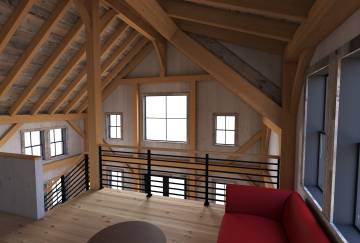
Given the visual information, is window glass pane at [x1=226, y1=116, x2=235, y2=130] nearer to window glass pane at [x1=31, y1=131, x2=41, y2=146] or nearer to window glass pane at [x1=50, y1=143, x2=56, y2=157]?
window glass pane at [x1=50, y1=143, x2=56, y2=157]

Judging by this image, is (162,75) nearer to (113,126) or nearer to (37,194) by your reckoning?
(113,126)

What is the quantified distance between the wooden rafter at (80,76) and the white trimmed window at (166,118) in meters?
2.28

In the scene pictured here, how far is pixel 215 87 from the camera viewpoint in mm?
7320

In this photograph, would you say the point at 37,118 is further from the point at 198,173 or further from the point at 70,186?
the point at 198,173

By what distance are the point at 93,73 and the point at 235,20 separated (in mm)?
2707

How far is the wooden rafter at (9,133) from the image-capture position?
258 inches

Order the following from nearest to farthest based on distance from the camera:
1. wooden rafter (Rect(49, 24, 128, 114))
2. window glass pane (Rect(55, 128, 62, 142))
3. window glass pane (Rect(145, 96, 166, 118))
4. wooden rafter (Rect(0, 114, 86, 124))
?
wooden rafter (Rect(49, 24, 128, 114)), wooden rafter (Rect(0, 114, 86, 124)), window glass pane (Rect(145, 96, 166, 118)), window glass pane (Rect(55, 128, 62, 142))

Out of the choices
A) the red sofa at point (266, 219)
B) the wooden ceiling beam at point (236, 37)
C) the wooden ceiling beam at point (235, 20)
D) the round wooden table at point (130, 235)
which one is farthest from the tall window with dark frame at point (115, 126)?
the round wooden table at point (130, 235)

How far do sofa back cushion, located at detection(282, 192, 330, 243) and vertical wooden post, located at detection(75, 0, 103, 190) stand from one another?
11.2ft

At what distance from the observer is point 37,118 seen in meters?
7.33

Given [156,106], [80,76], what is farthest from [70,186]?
[156,106]

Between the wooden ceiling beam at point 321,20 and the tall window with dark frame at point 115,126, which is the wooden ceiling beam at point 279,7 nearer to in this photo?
the wooden ceiling beam at point 321,20

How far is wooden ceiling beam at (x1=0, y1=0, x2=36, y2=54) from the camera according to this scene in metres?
4.02

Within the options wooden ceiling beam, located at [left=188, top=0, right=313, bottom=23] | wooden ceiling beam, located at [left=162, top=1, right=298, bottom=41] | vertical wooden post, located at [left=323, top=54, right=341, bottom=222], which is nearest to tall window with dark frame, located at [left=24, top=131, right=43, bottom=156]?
wooden ceiling beam, located at [left=162, top=1, right=298, bottom=41]
